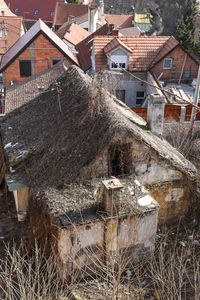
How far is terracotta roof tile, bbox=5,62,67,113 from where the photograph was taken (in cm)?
1912

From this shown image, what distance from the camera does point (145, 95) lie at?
2703cm

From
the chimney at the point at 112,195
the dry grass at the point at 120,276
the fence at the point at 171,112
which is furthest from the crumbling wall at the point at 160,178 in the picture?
the fence at the point at 171,112

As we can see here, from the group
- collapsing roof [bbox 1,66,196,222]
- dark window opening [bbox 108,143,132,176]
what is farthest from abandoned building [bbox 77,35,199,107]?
dark window opening [bbox 108,143,132,176]

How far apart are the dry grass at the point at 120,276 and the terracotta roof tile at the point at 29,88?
9513 millimetres

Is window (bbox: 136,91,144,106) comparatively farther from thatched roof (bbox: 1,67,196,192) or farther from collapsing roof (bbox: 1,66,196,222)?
collapsing roof (bbox: 1,66,196,222)

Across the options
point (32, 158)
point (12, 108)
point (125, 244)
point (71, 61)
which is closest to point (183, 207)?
point (125, 244)

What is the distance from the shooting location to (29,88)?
20.5m

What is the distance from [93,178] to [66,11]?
1630 inches

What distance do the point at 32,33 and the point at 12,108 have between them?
11.2m

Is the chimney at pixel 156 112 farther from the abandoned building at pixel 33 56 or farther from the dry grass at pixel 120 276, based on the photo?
the abandoned building at pixel 33 56

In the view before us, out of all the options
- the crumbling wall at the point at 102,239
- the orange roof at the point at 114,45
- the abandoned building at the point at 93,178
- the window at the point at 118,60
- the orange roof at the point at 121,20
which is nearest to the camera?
the crumbling wall at the point at 102,239

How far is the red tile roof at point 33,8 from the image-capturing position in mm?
52812

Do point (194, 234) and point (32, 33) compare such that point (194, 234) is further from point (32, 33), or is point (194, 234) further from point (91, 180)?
point (32, 33)

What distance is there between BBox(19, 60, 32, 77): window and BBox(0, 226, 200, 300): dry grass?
18.3 m
